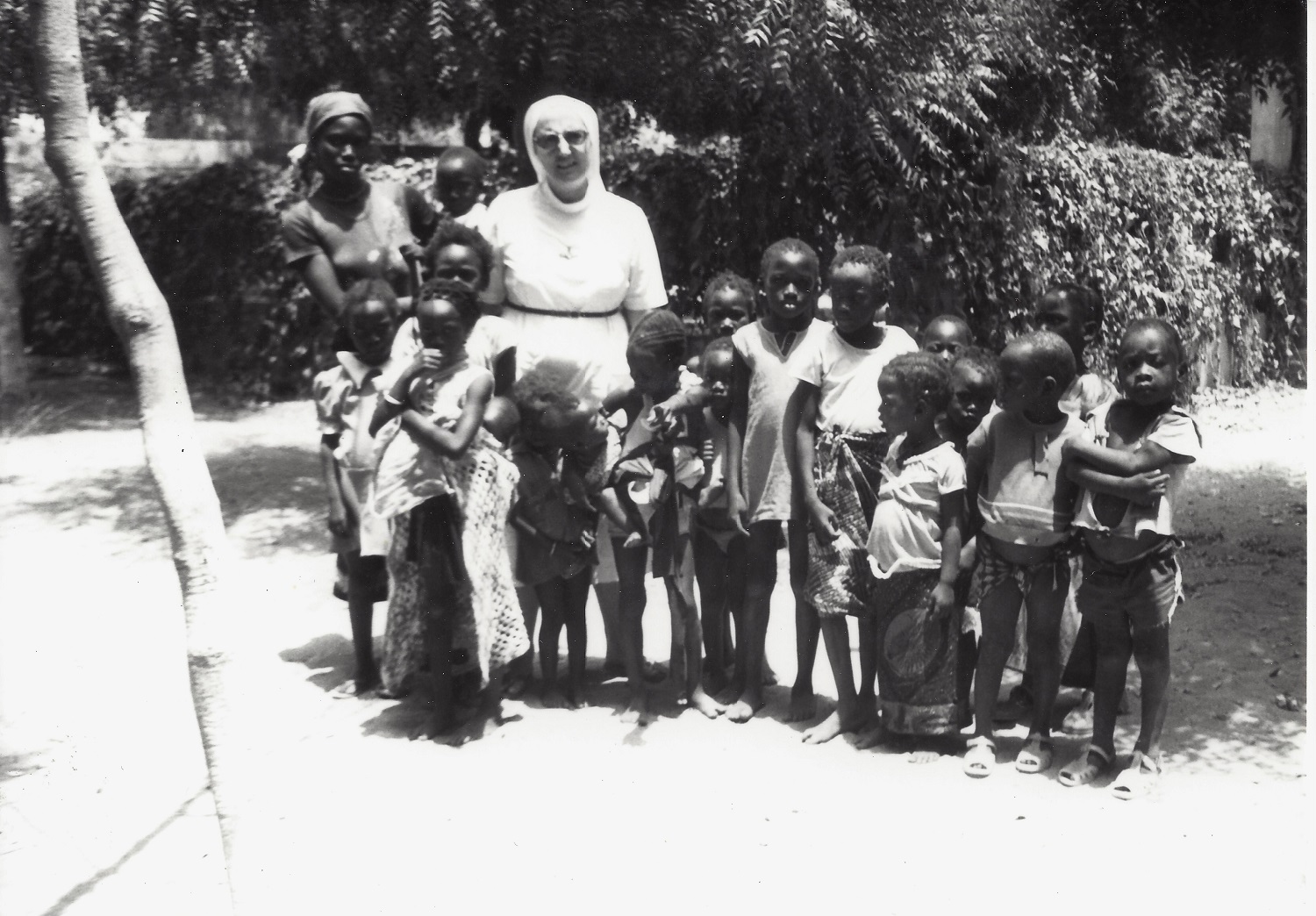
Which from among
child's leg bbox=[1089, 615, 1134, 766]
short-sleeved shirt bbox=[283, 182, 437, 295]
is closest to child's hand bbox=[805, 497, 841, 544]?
child's leg bbox=[1089, 615, 1134, 766]

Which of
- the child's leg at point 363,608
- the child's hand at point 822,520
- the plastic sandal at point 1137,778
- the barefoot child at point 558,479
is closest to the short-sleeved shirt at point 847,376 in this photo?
the child's hand at point 822,520

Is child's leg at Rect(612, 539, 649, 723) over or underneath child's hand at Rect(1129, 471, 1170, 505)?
underneath

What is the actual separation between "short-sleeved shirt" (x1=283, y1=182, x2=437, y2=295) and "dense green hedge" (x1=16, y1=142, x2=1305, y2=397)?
3.57 meters

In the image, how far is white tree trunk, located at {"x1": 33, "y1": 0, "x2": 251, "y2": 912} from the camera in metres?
2.44

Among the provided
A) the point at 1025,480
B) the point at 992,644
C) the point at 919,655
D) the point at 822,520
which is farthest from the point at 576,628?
the point at 1025,480

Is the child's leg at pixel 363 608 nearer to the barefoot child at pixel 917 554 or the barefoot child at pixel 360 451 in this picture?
the barefoot child at pixel 360 451

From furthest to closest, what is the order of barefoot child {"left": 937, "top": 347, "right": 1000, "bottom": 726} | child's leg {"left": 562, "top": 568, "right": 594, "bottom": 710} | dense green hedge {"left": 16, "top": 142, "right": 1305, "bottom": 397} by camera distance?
dense green hedge {"left": 16, "top": 142, "right": 1305, "bottom": 397}
child's leg {"left": 562, "top": 568, "right": 594, "bottom": 710}
barefoot child {"left": 937, "top": 347, "right": 1000, "bottom": 726}

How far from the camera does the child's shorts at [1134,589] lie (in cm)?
378

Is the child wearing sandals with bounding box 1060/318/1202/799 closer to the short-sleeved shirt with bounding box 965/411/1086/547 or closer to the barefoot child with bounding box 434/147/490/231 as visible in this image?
the short-sleeved shirt with bounding box 965/411/1086/547

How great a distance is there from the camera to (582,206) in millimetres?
4785

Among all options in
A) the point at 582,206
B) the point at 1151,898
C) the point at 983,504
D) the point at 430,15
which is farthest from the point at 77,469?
the point at 1151,898

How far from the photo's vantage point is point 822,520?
423cm

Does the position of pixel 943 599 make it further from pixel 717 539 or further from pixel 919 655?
pixel 717 539

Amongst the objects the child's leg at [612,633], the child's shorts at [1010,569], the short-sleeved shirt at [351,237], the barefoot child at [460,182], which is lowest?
the child's leg at [612,633]
